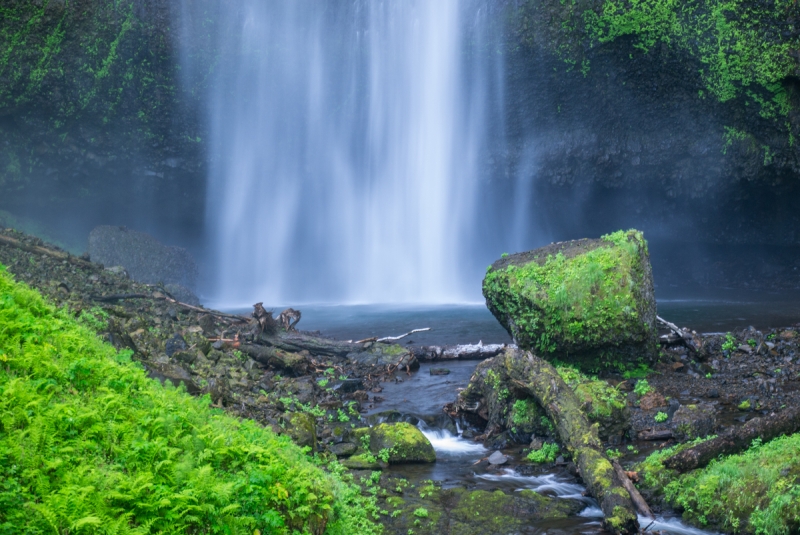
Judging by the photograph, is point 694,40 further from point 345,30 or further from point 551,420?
point 551,420

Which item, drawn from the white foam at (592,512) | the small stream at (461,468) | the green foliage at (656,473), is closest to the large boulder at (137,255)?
the small stream at (461,468)

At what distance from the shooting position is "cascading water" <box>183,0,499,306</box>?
93.7 ft

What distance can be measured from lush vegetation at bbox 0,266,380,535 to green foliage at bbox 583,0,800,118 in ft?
71.3

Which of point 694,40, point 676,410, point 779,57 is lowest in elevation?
point 676,410

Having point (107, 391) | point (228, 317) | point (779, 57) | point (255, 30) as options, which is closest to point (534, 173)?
point (779, 57)

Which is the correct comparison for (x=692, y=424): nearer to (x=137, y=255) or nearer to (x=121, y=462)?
(x=121, y=462)

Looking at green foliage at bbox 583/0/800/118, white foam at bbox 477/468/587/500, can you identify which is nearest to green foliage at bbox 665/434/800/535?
white foam at bbox 477/468/587/500

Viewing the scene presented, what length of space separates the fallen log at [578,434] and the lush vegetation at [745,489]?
1.70ft

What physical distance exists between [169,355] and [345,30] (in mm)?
23847

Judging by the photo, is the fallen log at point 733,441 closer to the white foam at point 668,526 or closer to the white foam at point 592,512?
the white foam at point 668,526

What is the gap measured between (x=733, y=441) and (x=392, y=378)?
6818mm

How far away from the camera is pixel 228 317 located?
13703 millimetres

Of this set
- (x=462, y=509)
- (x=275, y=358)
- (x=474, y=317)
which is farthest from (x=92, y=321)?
(x=474, y=317)

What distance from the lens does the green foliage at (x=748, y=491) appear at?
4785 mm
